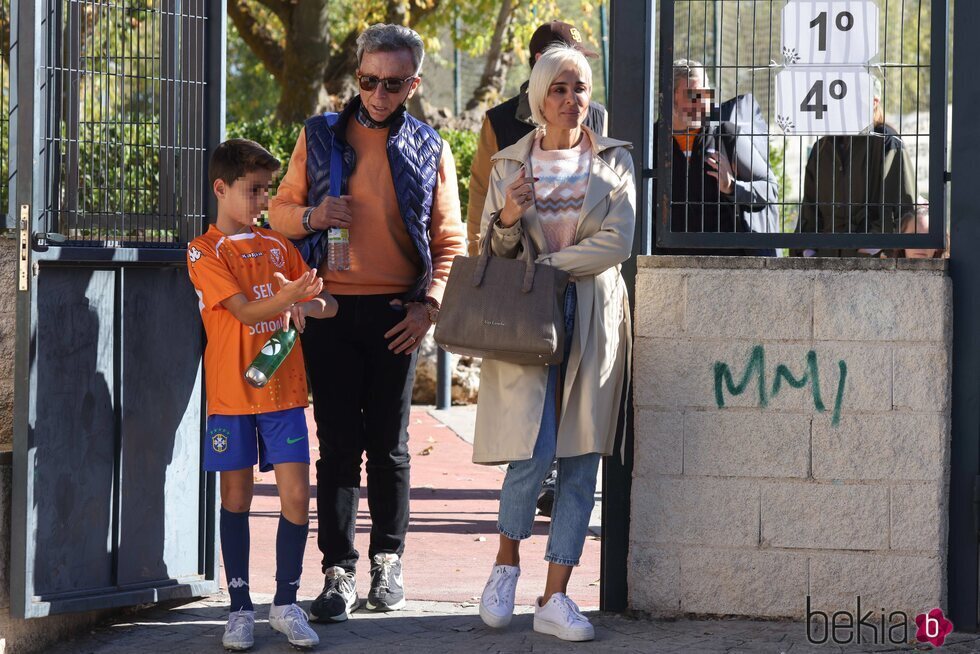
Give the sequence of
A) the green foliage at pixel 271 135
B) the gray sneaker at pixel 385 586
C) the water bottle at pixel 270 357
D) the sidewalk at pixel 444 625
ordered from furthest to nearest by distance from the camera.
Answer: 1. the green foliage at pixel 271 135
2. the gray sneaker at pixel 385 586
3. the sidewalk at pixel 444 625
4. the water bottle at pixel 270 357

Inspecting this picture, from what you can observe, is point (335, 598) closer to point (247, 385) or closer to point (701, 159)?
point (247, 385)

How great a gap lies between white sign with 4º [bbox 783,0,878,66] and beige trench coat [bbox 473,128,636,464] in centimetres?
77

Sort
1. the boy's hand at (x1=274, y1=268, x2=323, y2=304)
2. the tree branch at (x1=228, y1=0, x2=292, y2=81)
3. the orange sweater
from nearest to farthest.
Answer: the boy's hand at (x1=274, y1=268, x2=323, y2=304)
the orange sweater
the tree branch at (x1=228, y1=0, x2=292, y2=81)

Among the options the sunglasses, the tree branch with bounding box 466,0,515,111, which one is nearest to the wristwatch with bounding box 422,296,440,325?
the sunglasses

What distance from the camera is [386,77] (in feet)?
16.1

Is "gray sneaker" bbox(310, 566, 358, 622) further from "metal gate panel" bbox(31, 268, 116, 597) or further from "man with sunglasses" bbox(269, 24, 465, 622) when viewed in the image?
"metal gate panel" bbox(31, 268, 116, 597)

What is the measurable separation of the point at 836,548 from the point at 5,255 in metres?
3.12

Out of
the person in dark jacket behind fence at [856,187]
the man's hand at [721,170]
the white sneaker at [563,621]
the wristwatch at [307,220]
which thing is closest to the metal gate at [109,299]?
the wristwatch at [307,220]

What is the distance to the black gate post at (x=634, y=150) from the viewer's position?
194 inches

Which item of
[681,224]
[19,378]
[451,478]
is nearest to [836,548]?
[681,224]

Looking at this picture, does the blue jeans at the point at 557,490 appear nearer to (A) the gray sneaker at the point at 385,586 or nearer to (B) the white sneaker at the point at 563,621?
(B) the white sneaker at the point at 563,621

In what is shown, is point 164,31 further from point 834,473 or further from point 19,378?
point 834,473

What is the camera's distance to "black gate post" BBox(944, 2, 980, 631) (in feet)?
15.6

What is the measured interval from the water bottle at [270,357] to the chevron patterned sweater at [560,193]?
0.94 m
